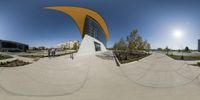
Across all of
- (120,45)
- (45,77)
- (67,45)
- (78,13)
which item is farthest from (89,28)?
(45,77)

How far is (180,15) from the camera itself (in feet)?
8.35

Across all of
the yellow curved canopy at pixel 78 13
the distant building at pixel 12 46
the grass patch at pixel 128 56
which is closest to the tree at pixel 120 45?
the grass patch at pixel 128 56

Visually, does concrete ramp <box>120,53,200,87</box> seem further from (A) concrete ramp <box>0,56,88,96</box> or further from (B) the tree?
(A) concrete ramp <box>0,56,88,96</box>

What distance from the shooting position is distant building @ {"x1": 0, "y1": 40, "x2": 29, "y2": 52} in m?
Result: 2.06

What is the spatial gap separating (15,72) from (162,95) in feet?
8.23

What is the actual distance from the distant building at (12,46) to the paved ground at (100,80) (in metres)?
0.27

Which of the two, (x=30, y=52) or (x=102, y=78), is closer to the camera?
(x=30, y=52)

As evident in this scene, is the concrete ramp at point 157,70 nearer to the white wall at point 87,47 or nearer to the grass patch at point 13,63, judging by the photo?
the white wall at point 87,47

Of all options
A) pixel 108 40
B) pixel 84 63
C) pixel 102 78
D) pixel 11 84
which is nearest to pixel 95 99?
pixel 102 78

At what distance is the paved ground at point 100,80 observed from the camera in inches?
90.0

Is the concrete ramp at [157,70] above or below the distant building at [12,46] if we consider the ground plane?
below

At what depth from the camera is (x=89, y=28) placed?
7.55 feet

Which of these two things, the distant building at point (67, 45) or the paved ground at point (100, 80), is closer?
the distant building at point (67, 45)

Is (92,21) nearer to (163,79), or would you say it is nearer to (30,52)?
(30,52)
